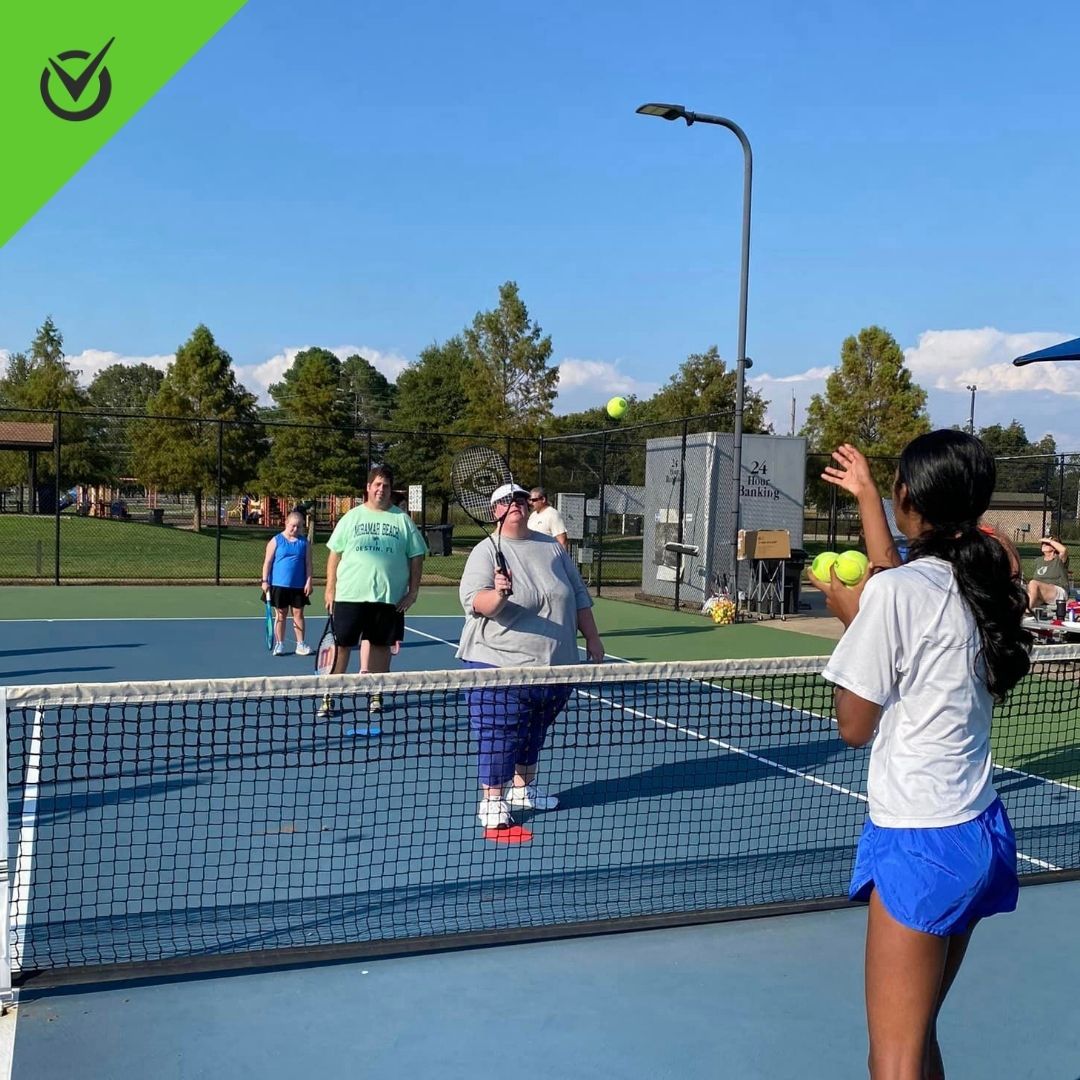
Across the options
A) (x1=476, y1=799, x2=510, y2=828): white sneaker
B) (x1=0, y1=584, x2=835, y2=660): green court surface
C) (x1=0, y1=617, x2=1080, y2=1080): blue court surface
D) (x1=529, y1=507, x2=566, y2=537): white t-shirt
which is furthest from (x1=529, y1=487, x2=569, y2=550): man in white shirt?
(x1=476, y1=799, x2=510, y2=828): white sneaker

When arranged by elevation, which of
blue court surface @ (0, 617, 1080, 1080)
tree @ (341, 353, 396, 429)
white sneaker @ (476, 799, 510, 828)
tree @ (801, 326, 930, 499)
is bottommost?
blue court surface @ (0, 617, 1080, 1080)

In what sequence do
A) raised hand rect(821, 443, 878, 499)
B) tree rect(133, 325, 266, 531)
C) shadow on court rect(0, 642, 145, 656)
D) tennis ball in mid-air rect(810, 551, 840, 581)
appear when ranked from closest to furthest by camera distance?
raised hand rect(821, 443, 878, 499), tennis ball in mid-air rect(810, 551, 840, 581), shadow on court rect(0, 642, 145, 656), tree rect(133, 325, 266, 531)

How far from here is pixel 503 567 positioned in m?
5.47

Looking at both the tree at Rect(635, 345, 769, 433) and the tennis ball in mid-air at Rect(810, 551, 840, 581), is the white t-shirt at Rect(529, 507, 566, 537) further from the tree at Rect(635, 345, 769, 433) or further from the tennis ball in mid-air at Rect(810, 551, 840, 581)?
the tree at Rect(635, 345, 769, 433)

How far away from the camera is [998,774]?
703cm

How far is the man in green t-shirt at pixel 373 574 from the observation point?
24.7 ft

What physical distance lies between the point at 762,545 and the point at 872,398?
1589cm

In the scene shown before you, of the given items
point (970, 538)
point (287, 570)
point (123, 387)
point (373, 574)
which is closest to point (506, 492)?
point (373, 574)

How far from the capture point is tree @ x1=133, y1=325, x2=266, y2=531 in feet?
116

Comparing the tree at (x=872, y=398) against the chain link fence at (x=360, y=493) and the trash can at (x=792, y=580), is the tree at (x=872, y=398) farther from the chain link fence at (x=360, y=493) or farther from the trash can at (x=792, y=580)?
the trash can at (x=792, y=580)

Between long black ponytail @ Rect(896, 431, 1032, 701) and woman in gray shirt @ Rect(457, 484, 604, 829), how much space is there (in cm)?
318

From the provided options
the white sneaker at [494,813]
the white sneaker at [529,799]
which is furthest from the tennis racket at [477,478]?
the white sneaker at [494,813]

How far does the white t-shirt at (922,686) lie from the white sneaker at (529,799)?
146 inches

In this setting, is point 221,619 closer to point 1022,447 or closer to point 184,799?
point 184,799
